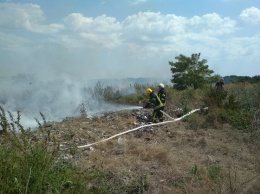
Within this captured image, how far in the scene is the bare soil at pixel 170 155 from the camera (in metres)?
5.50

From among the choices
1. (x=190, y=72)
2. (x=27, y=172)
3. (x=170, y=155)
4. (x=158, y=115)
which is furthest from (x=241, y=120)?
(x=190, y=72)

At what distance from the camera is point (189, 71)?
1144 inches

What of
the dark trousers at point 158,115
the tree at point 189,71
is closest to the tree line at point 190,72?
the tree at point 189,71

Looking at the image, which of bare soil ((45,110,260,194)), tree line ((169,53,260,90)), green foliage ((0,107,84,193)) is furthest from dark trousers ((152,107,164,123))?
tree line ((169,53,260,90))

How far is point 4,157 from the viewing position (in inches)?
154

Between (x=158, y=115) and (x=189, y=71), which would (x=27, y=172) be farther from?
(x=189, y=71)

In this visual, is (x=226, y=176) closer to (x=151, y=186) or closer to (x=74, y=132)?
(x=151, y=186)

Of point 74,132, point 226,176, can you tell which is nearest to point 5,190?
point 226,176

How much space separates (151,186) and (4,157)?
8.46 ft

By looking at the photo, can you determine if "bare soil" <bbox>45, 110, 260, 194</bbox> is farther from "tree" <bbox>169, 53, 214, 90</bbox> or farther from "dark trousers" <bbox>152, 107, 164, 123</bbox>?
"tree" <bbox>169, 53, 214, 90</bbox>

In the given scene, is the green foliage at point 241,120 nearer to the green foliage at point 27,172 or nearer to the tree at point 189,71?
the green foliage at point 27,172

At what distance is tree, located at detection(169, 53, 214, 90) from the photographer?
28.8 metres

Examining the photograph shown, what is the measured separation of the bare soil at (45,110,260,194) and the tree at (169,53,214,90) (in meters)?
17.0

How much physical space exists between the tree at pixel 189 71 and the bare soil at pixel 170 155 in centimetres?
1704
